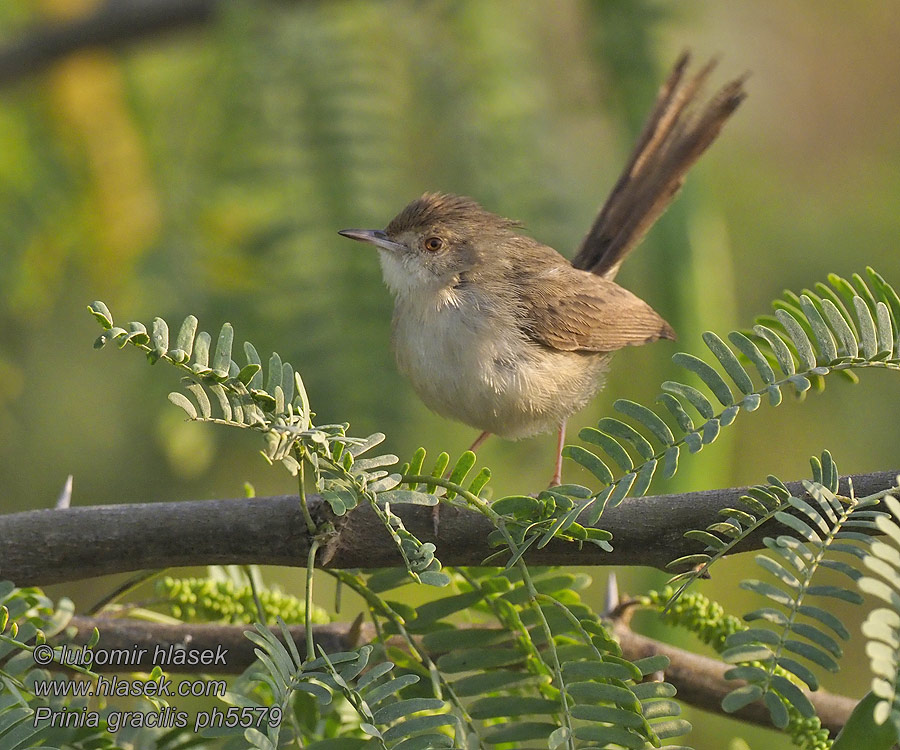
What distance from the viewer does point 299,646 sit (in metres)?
1.92

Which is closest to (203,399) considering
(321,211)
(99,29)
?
(321,211)

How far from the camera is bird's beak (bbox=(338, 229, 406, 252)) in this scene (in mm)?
3201

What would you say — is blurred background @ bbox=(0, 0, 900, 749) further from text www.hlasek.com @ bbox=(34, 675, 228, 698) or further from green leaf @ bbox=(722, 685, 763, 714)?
green leaf @ bbox=(722, 685, 763, 714)

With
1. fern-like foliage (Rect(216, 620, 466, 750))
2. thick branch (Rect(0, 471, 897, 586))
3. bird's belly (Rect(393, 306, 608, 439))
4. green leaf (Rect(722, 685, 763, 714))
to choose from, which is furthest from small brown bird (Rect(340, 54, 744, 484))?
green leaf (Rect(722, 685, 763, 714))

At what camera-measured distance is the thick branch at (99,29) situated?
4383 mm

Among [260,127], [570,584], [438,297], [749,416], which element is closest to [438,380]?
[438,297]

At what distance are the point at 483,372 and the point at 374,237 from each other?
0.61 metres

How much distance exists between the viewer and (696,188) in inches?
147

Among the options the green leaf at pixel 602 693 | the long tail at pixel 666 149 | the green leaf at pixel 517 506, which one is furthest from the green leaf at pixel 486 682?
the long tail at pixel 666 149

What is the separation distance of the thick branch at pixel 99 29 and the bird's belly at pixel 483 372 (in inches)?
81.3

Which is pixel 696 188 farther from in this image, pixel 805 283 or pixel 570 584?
pixel 570 584

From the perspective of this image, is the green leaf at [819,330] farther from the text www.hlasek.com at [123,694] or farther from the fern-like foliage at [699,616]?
the text www.hlasek.com at [123,694]

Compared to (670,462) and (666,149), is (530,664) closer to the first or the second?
(670,462)

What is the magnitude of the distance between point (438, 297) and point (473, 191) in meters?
0.56
